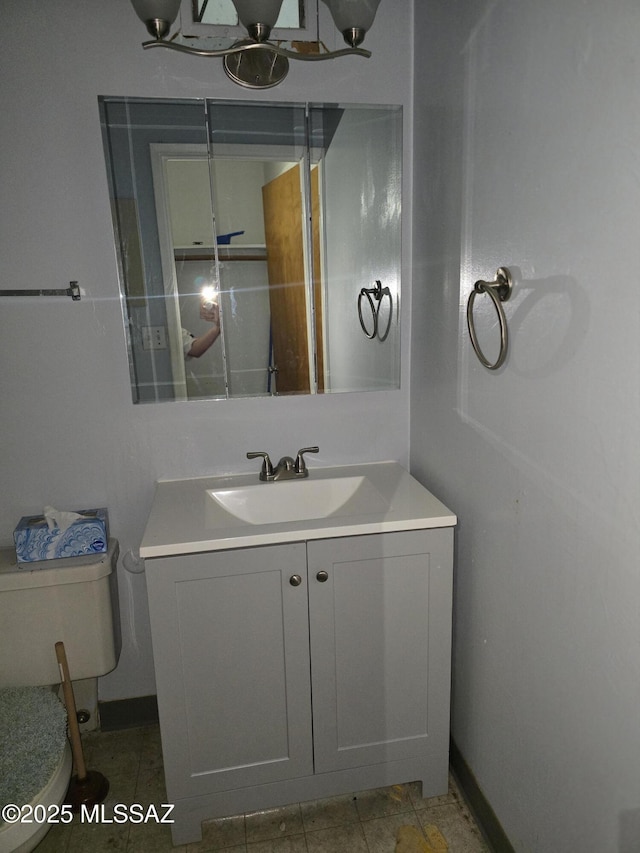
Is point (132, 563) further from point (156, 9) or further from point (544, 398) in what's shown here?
point (156, 9)

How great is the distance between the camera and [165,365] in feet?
5.49

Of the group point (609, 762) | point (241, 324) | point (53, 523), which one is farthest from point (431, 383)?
point (53, 523)

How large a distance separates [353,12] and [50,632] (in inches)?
71.2

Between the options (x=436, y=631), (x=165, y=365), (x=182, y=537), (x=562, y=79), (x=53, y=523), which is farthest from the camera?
(x=165, y=365)

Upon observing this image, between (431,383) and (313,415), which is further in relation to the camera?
(313,415)

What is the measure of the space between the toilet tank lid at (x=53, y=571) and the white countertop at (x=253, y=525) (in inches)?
9.4

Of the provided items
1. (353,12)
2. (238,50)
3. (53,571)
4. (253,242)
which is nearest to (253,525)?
→ (53,571)

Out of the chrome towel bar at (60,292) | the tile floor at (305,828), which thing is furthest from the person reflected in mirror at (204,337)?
the tile floor at (305,828)

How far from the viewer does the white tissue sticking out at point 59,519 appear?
1.56 metres

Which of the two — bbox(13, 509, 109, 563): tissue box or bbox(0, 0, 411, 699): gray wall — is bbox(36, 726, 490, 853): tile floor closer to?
bbox(0, 0, 411, 699): gray wall

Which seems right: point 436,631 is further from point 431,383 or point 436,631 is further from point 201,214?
point 201,214

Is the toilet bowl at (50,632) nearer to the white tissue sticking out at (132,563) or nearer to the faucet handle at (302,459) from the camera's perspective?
the white tissue sticking out at (132,563)

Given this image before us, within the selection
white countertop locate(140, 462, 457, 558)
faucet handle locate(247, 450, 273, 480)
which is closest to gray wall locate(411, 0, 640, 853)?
white countertop locate(140, 462, 457, 558)

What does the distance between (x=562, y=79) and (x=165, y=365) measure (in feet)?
3.99
